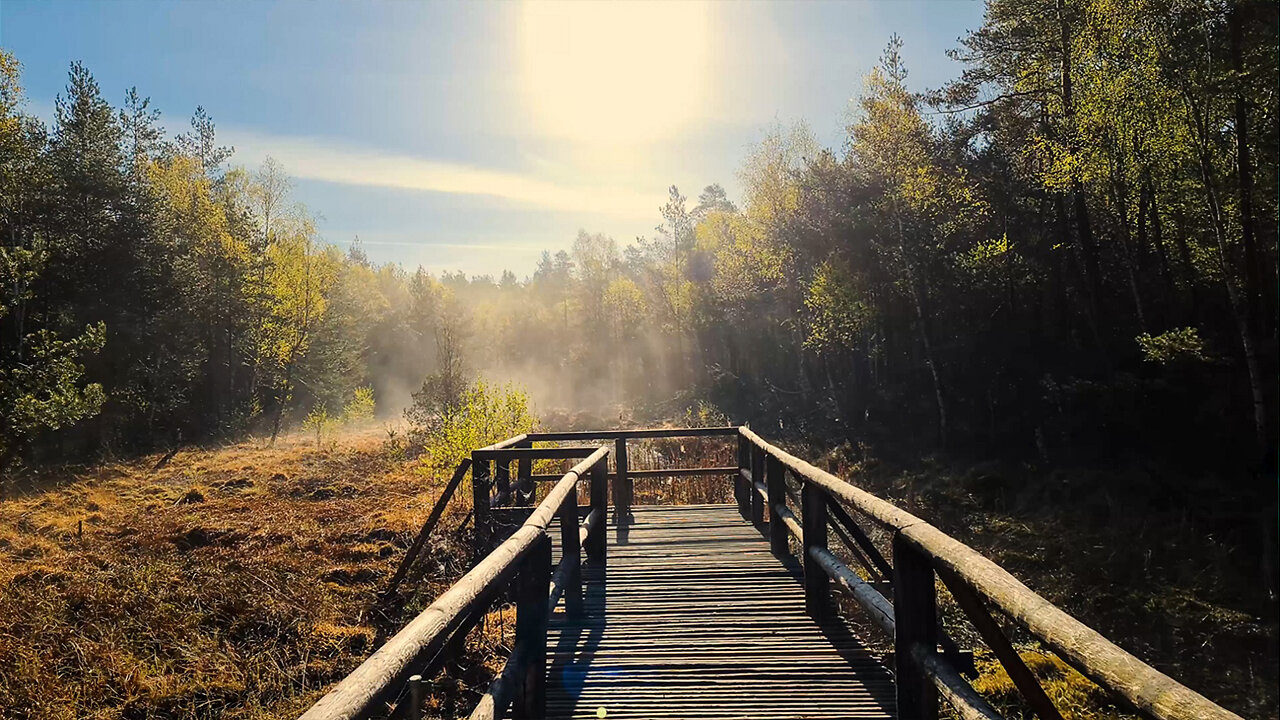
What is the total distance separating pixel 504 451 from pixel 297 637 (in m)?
3.08

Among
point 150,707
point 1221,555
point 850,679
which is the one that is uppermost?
point 850,679

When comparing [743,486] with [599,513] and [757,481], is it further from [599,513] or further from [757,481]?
[599,513]

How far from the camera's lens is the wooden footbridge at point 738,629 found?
187 cm

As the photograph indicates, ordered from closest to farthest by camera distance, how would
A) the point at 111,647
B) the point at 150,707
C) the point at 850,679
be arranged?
the point at 850,679 < the point at 150,707 < the point at 111,647

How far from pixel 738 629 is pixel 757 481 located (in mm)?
2804

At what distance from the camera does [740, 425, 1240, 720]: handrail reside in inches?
54.6

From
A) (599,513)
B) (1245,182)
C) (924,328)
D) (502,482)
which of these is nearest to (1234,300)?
(1245,182)

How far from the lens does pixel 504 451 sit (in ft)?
23.7

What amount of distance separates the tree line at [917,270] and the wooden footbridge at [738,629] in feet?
40.1

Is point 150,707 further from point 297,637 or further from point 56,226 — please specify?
point 56,226

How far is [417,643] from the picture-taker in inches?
76.5

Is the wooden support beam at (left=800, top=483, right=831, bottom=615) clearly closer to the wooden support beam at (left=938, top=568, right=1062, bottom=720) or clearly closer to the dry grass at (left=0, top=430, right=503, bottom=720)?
the wooden support beam at (left=938, top=568, right=1062, bottom=720)

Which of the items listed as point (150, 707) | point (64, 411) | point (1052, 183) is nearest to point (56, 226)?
point (64, 411)

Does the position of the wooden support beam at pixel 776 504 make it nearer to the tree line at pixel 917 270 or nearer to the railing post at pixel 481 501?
the railing post at pixel 481 501
